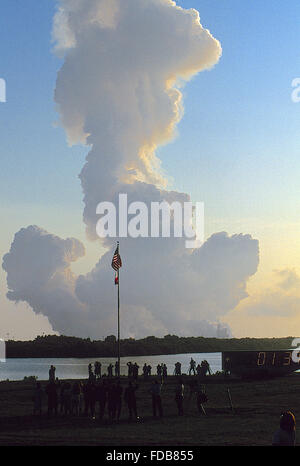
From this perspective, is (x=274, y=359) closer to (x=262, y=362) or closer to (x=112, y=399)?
(x=262, y=362)

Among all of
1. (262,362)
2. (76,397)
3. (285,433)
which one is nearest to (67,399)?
(76,397)

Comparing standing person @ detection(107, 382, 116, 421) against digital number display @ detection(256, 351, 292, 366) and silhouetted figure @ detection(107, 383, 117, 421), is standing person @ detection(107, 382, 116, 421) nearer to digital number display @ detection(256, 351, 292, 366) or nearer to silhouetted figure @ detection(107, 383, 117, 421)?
silhouetted figure @ detection(107, 383, 117, 421)

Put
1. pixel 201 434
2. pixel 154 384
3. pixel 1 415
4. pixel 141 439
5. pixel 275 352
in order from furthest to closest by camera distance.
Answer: pixel 275 352 < pixel 1 415 < pixel 154 384 < pixel 201 434 < pixel 141 439

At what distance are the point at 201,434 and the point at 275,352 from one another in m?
36.6

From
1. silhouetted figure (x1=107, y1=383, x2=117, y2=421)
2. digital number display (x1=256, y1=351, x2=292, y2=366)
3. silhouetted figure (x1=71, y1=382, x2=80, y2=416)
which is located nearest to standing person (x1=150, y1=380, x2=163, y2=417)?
silhouetted figure (x1=107, y1=383, x2=117, y2=421)

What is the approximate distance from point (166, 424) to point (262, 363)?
32875 mm

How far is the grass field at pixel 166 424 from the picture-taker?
76.3ft

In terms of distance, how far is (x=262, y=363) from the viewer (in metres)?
60.1

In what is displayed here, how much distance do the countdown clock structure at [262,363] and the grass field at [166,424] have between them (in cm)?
1259

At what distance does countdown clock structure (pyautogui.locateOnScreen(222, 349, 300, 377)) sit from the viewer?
59812mm

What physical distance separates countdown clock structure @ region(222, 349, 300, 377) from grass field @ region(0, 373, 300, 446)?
12594mm

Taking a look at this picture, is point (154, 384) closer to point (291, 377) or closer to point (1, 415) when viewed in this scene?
point (1, 415)
